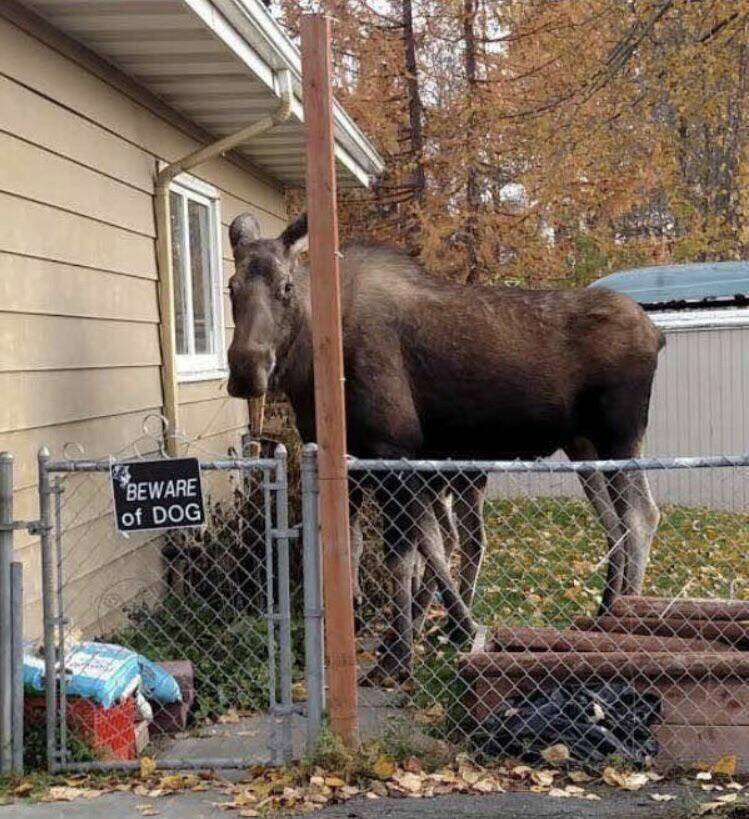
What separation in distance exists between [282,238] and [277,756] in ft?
9.61

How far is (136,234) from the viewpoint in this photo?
8.68 m

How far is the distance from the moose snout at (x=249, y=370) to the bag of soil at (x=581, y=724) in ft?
7.57

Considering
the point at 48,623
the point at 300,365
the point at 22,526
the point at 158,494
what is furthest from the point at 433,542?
the point at 22,526

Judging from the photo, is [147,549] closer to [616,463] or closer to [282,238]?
[282,238]

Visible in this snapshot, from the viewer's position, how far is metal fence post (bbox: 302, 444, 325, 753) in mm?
5742

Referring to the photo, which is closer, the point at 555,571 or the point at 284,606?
the point at 284,606

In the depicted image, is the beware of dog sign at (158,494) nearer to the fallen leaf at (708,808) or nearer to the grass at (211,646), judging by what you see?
the grass at (211,646)

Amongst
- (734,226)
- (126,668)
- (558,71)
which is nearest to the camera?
(126,668)

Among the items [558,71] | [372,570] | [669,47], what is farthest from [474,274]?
[372,570]

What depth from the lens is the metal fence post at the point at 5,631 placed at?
5.70 m

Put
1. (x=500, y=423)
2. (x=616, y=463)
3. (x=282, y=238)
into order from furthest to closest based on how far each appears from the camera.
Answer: (x=500, y=423) < (x=282, y=238) < (x=616, y=463)

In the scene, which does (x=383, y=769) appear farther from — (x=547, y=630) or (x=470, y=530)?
(x=470, y=530)

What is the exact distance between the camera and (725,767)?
18.7 feet

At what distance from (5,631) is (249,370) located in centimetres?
214
